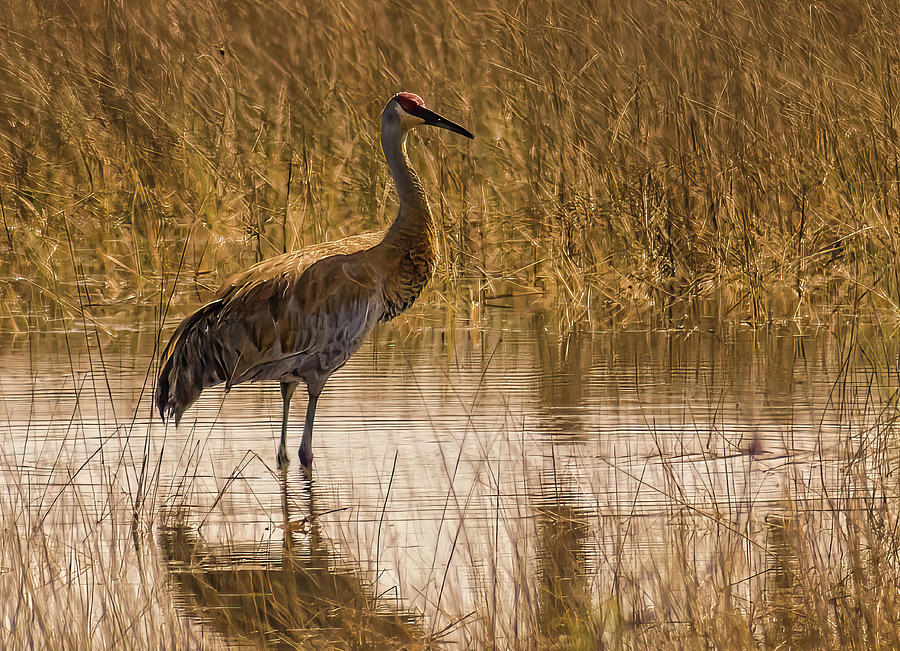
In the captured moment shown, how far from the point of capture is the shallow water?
486cm

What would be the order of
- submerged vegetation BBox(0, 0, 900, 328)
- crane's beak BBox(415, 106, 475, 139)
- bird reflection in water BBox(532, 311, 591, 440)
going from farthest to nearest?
submerged vegetation BBox(0, 0, 900, 328), crane's beak BBox(415, 106, 475, 139), bird reflection in water BBox(532, 311, 591, 440)

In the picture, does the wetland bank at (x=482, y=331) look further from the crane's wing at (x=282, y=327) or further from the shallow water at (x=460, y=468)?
the crane's wing at (x=282, y=327)

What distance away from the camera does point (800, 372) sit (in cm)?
795

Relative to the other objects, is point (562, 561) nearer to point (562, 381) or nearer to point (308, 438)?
point (308, 438)

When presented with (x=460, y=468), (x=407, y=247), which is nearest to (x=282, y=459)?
(x=460, y=468)

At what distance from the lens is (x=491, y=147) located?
1070 cm

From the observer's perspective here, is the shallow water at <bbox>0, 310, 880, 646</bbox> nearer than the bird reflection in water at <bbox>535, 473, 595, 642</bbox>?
No

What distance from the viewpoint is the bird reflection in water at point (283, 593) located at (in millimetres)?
4523

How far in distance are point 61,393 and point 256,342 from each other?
37.3 inches

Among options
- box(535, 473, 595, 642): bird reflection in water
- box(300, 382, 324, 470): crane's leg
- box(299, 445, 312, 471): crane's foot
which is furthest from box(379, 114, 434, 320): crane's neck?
box(535, 473, 595, 642): bird reflection in water

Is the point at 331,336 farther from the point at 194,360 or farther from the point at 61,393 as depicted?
the point at 61,393

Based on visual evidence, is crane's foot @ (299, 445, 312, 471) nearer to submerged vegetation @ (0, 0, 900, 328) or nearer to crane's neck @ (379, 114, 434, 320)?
crane's neck @ (379, 114, 434, 320)

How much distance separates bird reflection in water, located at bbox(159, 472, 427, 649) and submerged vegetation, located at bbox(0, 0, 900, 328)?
147 inches

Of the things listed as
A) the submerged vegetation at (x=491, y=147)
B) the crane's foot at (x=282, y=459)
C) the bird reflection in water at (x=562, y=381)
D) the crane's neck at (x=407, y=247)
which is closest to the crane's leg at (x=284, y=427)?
the crane's foot at (x=282, y=459)
